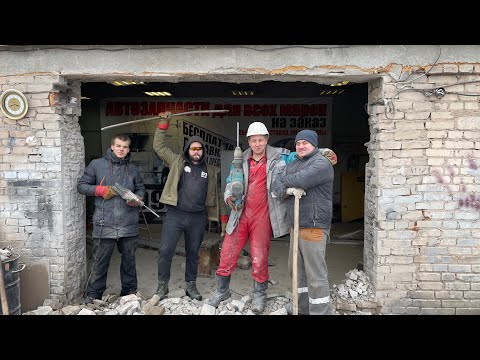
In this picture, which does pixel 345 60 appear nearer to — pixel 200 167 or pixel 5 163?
pixel 200 167

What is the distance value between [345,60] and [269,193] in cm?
183

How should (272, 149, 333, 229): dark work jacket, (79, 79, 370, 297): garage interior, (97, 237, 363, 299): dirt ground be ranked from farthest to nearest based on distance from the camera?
(79, 79, 370, 297): garage interior < (97, 237, 363, 299): dirt ground < (272, 149, 333, 229): dark work jacket

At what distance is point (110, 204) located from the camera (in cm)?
502

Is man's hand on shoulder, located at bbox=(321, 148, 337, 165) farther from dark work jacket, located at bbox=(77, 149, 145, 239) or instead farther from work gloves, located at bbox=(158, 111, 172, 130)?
dark work jacket, located at bbox=(77, 149, 145, 239)

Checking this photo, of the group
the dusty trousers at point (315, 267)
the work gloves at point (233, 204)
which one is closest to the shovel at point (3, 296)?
the work gloves at point (233, 204)

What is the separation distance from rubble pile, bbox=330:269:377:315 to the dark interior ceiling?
16.5ft

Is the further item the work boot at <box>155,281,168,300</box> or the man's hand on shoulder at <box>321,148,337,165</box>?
the work boot at <box>155,281,168,300</box>

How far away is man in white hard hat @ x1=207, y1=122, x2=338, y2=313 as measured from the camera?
Answer: 15.3 ft

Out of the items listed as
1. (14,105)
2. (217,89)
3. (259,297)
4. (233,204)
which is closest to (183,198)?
(233,204)

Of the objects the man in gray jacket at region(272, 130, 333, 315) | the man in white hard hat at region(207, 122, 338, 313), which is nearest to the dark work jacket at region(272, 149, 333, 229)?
the man in gray jacket at region(272, 130, 333, 315)

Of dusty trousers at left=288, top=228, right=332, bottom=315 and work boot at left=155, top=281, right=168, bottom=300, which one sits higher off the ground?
dusty trousers at left=288, top=228, right=332, bottom=315

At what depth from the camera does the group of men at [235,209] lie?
437 cm

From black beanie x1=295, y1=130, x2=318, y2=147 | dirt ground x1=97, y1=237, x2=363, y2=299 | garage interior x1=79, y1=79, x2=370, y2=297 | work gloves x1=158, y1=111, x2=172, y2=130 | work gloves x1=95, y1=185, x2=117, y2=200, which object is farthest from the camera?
garage interior x1=79, y1=79, x2=370, y2=297

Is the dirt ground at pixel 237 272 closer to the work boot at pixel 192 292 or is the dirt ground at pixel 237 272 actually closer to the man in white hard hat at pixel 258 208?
the work boot at pixel 192 292
